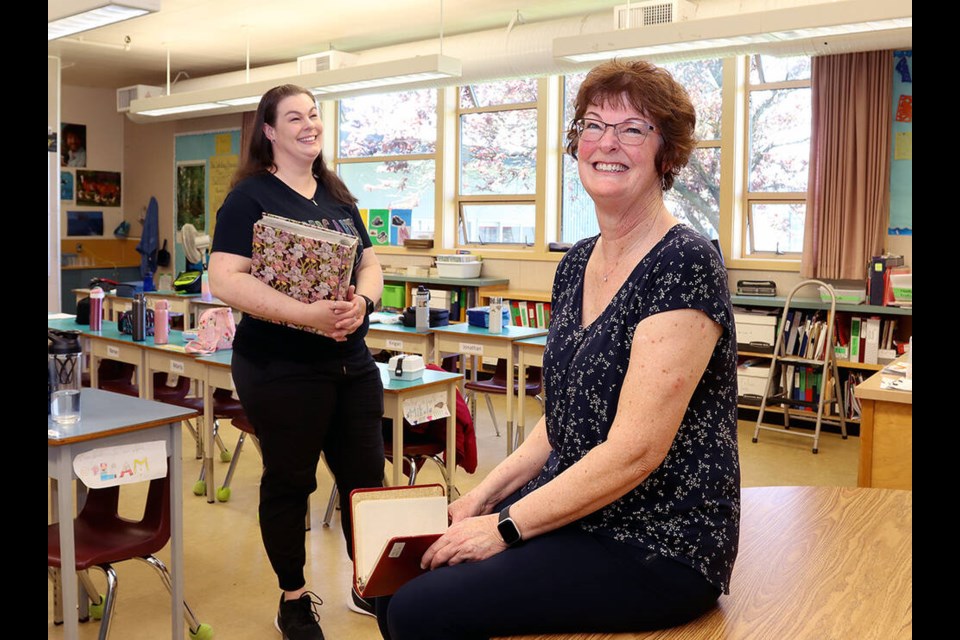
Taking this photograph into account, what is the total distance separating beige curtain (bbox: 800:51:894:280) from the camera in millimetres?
6402

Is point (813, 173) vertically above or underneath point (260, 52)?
underneath

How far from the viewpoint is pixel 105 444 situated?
8.61 feet

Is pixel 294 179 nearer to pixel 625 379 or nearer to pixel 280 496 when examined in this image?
pixel 280 496

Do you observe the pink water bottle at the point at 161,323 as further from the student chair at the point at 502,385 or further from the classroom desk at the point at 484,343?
the student chair at the point at 502,385

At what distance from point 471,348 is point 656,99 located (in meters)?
4.00

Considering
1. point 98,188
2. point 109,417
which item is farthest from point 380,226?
point 109,417

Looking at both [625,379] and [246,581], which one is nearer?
[625,379]

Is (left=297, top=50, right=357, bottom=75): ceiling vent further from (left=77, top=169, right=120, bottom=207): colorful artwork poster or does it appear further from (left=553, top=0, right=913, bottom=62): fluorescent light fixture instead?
(left=77, top=169, right=120, bottom=207): colorful artwork poster

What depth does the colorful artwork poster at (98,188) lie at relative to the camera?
1219cm

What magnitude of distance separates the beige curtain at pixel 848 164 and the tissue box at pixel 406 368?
3911mm

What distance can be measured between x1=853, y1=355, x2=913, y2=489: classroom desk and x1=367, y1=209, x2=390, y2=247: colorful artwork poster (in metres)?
6.83
